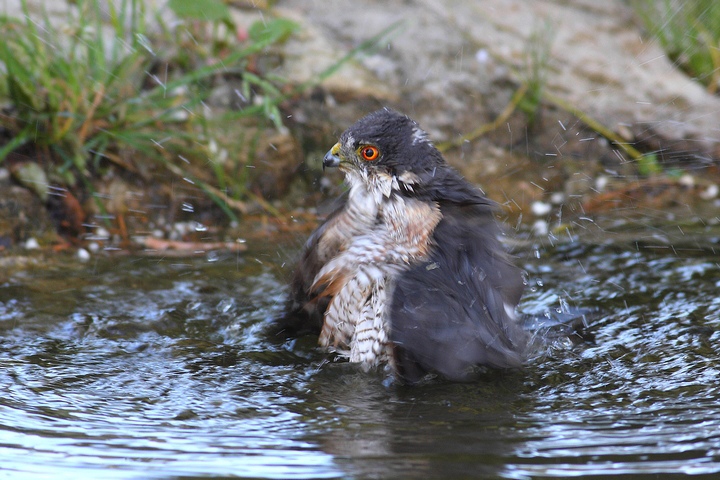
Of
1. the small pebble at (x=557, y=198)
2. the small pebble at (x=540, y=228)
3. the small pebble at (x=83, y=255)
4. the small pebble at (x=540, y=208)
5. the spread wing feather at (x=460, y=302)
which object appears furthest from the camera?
the small pebble at (x=557, y=198)

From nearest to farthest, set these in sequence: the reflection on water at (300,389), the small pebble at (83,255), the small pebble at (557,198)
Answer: the reflection on water at (300,389) < the small pebble at (83,255) < the small pebble at (557,198)

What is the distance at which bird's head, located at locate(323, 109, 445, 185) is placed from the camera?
11.1 feet

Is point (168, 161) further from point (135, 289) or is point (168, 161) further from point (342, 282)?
point (342, 282)

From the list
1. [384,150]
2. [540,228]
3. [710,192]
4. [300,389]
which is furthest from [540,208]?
[300,389]

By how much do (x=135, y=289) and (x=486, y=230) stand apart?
5.69 feet

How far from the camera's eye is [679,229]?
484cm

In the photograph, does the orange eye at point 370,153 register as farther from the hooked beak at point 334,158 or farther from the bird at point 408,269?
the hooked beak at point 334,158

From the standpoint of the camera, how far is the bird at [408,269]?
312 centimetres

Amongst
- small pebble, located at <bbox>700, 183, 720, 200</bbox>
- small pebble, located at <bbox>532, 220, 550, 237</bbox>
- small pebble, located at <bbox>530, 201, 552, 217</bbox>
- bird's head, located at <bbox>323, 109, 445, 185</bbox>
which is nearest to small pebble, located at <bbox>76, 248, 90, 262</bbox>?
bird's head, located at <bbox>323, 109, 445, 185</bbox>

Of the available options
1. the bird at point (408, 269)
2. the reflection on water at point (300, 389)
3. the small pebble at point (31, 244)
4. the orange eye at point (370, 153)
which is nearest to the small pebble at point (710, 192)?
the reflection on water at point (300, 389)

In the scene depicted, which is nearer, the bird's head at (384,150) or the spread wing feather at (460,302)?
the spread wing feather at (460,302)

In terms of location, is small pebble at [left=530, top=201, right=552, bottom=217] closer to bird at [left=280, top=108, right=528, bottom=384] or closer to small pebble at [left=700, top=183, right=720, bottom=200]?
small pebble at [left=700, top=183, right=720, bottom=200]

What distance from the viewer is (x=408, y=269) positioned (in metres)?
3.22

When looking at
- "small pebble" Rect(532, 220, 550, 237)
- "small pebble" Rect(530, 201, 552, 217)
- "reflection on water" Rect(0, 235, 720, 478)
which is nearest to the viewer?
"reflection on water" Rect(0, 235, 720, 478)
